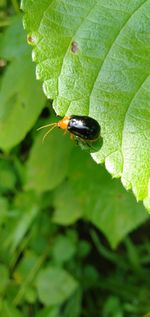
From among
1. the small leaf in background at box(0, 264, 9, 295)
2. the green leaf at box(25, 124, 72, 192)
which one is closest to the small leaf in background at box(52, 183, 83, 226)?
the green leaf at box(25, 124, 72, 192)

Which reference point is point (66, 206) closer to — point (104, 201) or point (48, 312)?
point (104, 201)

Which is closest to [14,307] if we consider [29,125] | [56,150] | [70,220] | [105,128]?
[70,220]

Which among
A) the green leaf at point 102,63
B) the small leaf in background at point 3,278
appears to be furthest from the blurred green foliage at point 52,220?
the green leaf at point 102,63

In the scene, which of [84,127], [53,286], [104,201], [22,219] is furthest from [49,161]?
[84,127]

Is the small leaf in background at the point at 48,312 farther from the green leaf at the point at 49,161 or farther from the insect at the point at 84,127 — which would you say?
the insect at the point at 84,127

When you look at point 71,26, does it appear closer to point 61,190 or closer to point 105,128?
point 105,128
